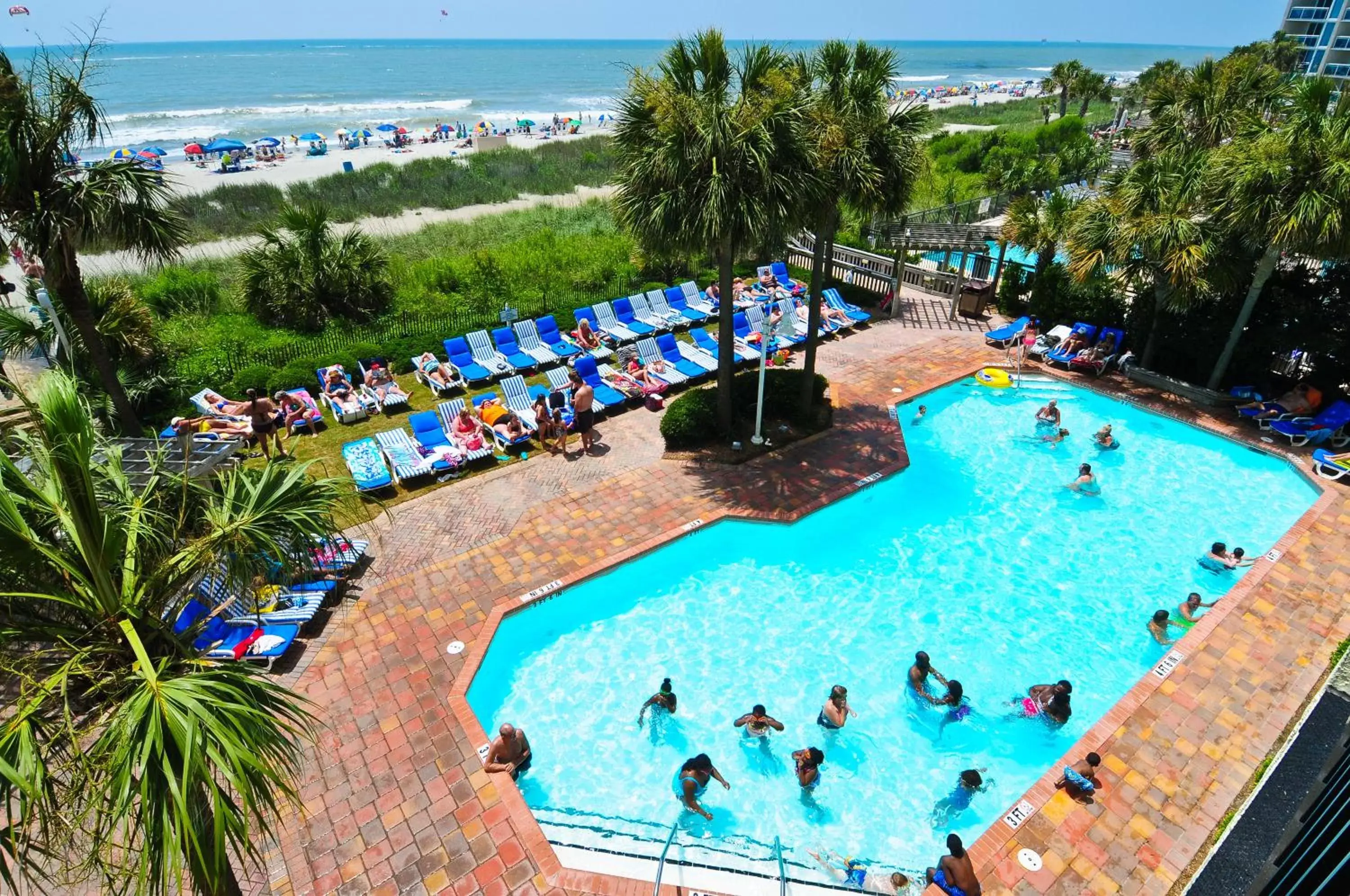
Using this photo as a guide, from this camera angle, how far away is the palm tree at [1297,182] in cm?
1390

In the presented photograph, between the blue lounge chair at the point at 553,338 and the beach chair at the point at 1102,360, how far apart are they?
44.7 ft

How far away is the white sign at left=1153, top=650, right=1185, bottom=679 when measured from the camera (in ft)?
34.0

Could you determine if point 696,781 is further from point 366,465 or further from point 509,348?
point 509,348

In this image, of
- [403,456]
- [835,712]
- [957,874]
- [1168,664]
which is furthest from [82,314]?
[1168,664]

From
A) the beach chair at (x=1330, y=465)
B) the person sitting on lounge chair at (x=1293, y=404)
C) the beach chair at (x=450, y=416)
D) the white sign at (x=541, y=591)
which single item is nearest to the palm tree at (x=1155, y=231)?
the person sitting on lounge chair at (x=1293, y=404)

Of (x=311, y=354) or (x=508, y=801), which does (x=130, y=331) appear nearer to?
(x=311, y=354)

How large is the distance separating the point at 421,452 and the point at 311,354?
21.4 feet

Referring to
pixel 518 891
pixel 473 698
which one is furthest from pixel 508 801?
pixel 473 698

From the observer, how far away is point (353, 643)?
10562mm

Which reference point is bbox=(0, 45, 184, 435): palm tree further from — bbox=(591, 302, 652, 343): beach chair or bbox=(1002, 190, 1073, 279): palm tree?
bbox=(1002, 190, 1073, 279): palm tree

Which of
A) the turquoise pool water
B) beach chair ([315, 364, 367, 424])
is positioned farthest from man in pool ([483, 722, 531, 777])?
beach chair ([315, 364, 367, 424])

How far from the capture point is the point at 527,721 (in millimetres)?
10008

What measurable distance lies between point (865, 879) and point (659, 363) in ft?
44.1

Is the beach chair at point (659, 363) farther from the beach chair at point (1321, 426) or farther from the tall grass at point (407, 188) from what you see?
the tall grass at point (407, 188)
